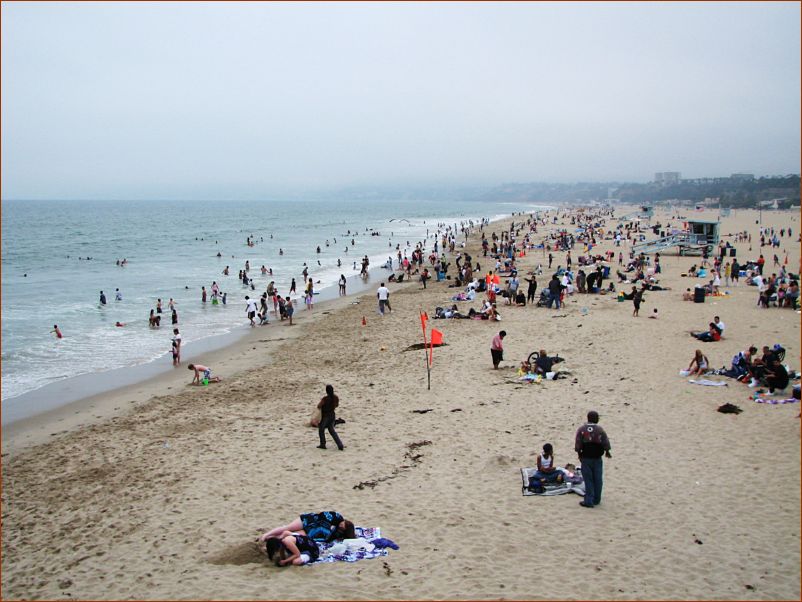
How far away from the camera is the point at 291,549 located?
6031 mm

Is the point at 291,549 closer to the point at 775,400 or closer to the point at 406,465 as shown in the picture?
the point at 406,465

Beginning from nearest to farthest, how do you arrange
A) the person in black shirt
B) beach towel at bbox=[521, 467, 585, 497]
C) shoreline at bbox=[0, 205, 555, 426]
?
beach towel at bbox=[521, 467, 585, 497], the person in black shirt, shoreline at bbox=[0, 205, 555, 426]

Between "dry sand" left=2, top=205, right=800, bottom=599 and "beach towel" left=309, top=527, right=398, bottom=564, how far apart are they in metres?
0.12

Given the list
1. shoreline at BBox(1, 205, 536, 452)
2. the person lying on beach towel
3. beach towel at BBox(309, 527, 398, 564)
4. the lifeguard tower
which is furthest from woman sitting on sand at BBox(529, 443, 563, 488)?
the lifeguard tower

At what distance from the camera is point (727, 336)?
15.4 m

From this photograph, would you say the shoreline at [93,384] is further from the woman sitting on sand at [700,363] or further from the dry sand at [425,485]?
the woman sitting on sand at [700,363]

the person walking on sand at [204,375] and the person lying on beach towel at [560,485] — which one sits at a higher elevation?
the person lying on beach towel at [560,485]

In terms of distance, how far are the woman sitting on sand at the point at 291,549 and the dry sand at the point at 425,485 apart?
128 millimetres

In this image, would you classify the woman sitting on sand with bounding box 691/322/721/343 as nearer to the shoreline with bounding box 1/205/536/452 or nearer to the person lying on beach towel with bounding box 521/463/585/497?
the person lying on beach towel with bounding box 521/463/585/497

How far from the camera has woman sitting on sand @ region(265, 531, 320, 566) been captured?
602cm

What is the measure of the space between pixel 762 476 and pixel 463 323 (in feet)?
39.0

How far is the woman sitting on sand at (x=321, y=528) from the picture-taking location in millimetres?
6320

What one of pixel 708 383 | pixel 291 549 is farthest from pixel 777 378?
pixel 291 549

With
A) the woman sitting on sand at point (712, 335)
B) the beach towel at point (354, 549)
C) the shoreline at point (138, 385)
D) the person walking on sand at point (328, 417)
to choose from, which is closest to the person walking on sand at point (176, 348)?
the shoreline at point (138, 385)
